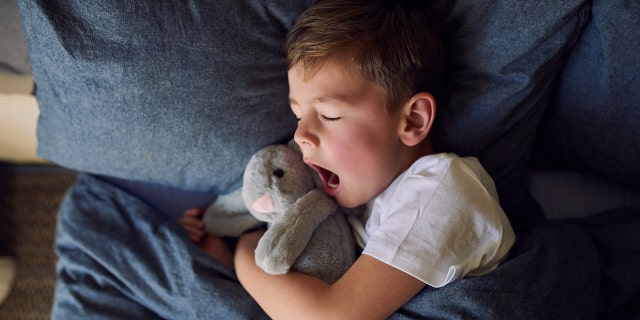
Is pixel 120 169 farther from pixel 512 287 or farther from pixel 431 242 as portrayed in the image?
pixel 512 287

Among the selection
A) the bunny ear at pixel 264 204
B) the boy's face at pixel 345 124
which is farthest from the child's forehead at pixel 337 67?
the bunny ear at pixel 264 204

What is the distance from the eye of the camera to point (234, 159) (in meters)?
1.00

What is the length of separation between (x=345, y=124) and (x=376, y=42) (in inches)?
5.9

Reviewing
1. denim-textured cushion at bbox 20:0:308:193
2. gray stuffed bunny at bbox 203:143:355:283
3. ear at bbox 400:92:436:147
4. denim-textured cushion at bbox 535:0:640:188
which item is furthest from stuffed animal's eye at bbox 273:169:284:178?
denim-textured cushion at bbox 535:0:640:188

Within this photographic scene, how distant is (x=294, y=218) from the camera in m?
0.86

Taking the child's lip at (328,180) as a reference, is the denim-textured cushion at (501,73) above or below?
above

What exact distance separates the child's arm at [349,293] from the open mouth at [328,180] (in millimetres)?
147

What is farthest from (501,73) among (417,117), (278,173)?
(278,173)

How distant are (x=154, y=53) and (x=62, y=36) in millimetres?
149

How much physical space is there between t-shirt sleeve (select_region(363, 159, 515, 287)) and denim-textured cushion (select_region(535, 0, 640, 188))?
0.99ft

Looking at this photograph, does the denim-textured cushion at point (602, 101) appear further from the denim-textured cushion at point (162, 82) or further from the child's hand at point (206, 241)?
the child's hand at point (206, 241)

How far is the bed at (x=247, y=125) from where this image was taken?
0.86 m

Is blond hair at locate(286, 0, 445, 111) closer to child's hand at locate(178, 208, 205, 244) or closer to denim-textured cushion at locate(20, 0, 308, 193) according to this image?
denim-textured cushion at locate(20, 0, 308, 193)

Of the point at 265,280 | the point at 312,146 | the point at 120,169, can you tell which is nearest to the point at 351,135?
the point at 312,146
